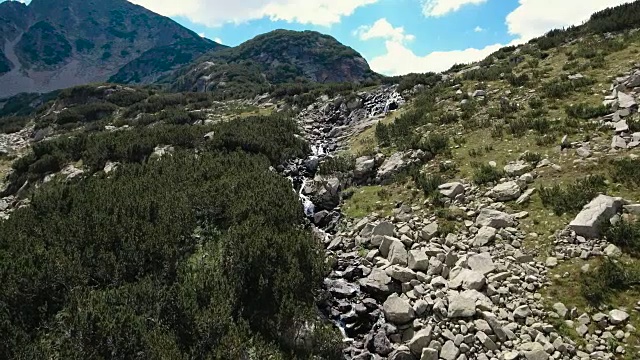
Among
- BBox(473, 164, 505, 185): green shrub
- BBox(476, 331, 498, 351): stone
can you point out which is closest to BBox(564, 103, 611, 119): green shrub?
BBox(473, 164, 505, 185): green shrub

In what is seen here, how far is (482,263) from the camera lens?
874 cm

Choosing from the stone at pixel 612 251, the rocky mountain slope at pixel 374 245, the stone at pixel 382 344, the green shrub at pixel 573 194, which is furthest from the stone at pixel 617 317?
the stone at pixel 382 344

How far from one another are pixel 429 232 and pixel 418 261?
57.9 inches

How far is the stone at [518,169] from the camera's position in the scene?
12.0 m

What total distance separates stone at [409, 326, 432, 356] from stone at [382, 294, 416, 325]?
607mm

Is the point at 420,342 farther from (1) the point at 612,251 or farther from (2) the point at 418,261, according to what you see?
(1) the point at 612,251

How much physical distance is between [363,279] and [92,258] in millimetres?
6478

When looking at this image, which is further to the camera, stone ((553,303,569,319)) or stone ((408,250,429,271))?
stone ((408,250,429,271))

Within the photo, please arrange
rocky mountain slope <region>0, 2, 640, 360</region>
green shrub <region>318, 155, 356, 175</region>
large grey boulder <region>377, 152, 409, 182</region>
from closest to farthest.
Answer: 1. rocky mountain slope <region>0, 2, 640, 360</region>
2. large grey boulder <region>377, 152, 409, 182</region>
3. green shrub <region>318, 155, 356, 175</region>

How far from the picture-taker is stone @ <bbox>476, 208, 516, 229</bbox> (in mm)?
9828

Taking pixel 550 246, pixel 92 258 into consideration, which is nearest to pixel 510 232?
pixel 550 246

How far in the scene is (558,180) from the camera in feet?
35.6

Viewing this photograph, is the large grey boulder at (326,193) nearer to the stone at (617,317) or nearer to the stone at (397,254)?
the stone at (397,254)

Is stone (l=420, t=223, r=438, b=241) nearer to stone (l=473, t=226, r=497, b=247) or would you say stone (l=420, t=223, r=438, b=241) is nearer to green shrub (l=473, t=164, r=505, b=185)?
stone (l=473, t=226, r=497, b=247)
